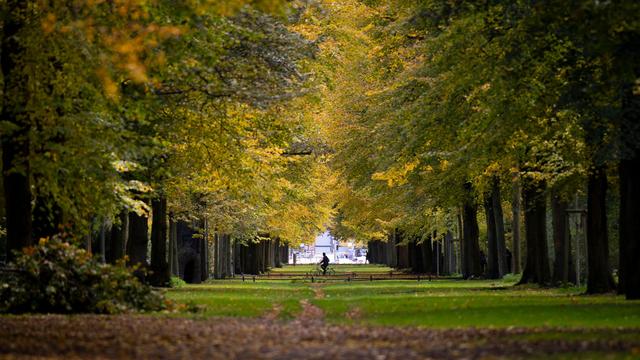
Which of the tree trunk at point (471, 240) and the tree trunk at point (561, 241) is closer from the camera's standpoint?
the tree trunk at point (561, 241)

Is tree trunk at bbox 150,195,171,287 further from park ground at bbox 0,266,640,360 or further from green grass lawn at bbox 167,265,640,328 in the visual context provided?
park ground at bbox 0,266,640,360

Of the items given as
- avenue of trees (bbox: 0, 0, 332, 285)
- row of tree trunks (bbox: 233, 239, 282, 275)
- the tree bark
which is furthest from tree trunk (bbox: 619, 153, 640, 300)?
row of tree trunks (bbox: 233, 239, 282, 275)

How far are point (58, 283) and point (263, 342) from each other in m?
8.83

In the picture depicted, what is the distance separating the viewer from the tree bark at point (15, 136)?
24.6 metres

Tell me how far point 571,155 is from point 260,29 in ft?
27.7

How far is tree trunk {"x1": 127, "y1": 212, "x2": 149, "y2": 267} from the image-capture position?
140ft

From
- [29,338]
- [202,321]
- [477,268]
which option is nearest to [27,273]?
[202,321]

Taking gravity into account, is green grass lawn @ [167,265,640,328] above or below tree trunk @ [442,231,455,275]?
below

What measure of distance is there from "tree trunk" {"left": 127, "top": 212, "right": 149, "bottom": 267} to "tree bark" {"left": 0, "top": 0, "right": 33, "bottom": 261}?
14.8 meters

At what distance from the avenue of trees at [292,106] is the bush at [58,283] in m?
1.54

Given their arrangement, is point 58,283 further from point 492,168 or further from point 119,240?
point 492,168

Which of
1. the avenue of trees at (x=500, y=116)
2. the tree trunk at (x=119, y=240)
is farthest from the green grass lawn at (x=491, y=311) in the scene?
the tree trunk at (x=119, y=240)

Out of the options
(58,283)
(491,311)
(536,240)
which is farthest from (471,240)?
(58,283)

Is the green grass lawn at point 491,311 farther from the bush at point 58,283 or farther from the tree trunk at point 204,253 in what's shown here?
the tree trunk at point 204,253
